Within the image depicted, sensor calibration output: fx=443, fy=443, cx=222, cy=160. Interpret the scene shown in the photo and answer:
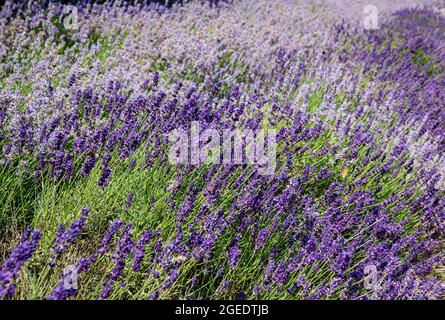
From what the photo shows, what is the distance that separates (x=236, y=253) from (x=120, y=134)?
1005 mm

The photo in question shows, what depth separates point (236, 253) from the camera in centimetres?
204

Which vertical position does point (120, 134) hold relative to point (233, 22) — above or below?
below

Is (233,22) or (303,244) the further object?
(233,22)

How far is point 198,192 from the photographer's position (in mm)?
2445

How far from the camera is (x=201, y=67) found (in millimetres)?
4188

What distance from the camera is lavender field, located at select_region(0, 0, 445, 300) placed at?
6.56 ft

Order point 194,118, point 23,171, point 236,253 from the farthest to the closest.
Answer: point 194,118 → point 23,171 → point 236,253

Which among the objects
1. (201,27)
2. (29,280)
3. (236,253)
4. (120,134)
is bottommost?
(29,280)

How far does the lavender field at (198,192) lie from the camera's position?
6.56ft

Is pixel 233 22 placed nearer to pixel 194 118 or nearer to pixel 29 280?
pixel 194 118

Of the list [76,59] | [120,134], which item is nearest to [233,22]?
[76,59]

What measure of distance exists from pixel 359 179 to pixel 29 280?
2105mm
